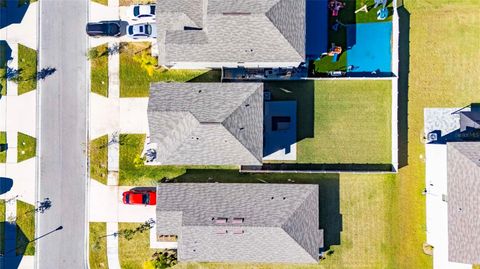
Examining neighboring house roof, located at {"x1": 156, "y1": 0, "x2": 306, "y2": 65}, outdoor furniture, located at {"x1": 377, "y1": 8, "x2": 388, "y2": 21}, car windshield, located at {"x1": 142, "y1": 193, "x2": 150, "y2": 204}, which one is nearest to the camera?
neighboring house roof, located at {"x1": 156, "y1": 0, "x2": 306, "y2": 65}

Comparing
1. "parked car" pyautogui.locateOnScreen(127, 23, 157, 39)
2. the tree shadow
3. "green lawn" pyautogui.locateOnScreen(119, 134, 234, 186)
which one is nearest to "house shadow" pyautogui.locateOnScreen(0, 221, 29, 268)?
"green lawn" pyautogui.locateOnScreen(119, 134, 234, 186)

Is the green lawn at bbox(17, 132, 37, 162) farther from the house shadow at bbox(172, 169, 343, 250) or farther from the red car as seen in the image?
the house shadow at bbox(172, 169, 343, 250)

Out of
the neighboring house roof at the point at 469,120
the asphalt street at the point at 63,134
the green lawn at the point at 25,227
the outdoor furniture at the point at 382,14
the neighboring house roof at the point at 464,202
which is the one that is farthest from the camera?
the green lawn at the point at 25,227

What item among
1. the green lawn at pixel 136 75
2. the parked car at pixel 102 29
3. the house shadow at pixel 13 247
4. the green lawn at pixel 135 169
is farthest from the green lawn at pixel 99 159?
the parked car at pixel 102 29

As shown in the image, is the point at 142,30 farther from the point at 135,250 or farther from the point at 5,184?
the point at 135,250

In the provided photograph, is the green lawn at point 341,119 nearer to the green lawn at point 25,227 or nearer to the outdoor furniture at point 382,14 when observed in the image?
the outdoor furniture at point 382,14

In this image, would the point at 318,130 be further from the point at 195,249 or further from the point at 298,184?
the point at 195,249

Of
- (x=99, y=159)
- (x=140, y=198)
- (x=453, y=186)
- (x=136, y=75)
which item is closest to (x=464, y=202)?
(x=453, y=186)
